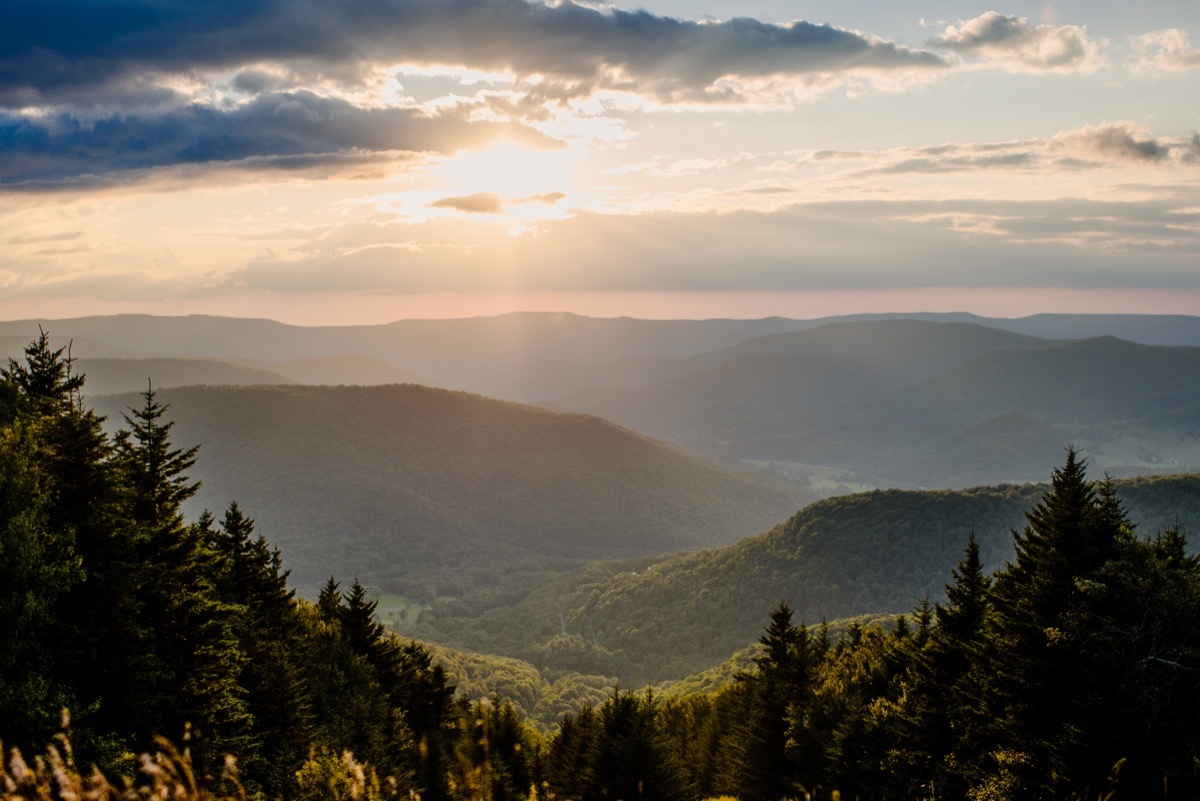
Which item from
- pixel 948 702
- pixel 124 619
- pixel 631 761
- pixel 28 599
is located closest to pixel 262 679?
pixel 124 619

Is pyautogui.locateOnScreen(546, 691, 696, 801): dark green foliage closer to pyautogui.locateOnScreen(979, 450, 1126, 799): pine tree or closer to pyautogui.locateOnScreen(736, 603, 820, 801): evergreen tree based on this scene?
pyautogui.locateOnScreen(736, 603, 820, 801): evergreen tree

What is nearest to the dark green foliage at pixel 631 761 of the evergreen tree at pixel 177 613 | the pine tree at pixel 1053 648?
the pine tree at pixel 1053 648

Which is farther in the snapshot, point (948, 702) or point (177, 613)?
point (948, 702)

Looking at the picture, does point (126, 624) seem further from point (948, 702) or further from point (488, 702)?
point (948, 702)

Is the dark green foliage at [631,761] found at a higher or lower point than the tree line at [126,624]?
lower

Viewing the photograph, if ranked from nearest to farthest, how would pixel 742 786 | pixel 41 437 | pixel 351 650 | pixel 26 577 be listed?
pixel 26 577 < pixel 41 437 < pixel 742 786 < pixel 351 650

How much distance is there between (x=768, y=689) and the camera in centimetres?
3978

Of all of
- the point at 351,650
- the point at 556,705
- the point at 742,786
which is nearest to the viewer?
the point at 742,786

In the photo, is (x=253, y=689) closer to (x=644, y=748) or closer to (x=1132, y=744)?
(x=644, y=748)

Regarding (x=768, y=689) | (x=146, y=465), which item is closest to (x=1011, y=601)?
(x=768, y=689)

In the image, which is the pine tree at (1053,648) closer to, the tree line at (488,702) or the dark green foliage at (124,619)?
the tree line at (488,702)

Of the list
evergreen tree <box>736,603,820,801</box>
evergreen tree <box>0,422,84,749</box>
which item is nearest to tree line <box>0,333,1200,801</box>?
evergreen tree <box>0,422,84,749</box>

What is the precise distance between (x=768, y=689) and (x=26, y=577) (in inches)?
1314

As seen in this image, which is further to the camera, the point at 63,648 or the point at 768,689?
the point at 768,689
